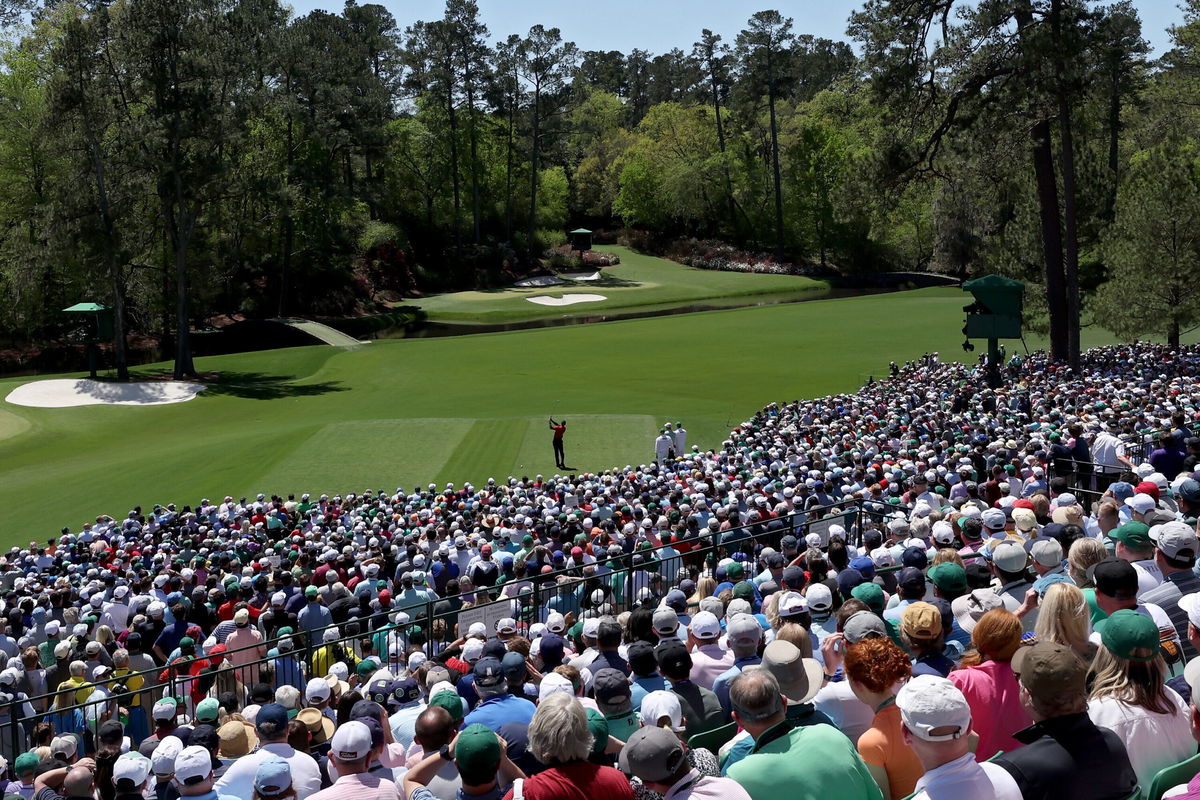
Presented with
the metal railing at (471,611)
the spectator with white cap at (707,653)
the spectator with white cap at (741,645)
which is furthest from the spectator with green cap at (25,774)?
the spectator with white cap at (741,645)

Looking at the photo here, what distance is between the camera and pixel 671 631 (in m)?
7.28

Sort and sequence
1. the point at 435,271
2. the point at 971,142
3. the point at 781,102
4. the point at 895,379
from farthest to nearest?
the point at 781,102
the point at 435,271
the point at 895,379
the point at 971,142

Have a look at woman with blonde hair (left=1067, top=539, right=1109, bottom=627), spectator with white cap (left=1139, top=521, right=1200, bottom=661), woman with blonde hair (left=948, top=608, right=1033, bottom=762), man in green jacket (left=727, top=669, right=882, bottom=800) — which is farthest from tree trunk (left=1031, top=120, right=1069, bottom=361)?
man in green jacket (left=727, top=669, right=882, bottom=800)

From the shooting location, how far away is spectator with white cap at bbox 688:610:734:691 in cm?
692

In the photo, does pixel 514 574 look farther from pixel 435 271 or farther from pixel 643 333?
pixel 435 271

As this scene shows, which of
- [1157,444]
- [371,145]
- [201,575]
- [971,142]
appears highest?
[371,145]

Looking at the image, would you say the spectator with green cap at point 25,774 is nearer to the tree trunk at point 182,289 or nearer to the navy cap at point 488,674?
→ the navy cap at point 488,674

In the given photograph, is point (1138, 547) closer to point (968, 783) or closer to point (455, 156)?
point (968, 783)

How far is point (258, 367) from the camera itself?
45812 millimetres

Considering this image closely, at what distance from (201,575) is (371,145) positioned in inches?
2354

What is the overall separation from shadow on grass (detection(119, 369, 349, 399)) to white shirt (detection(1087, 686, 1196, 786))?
37105 mm

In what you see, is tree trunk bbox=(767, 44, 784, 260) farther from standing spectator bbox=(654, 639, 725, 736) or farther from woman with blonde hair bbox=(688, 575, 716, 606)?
standing spectator bbox=(654, 639, 725, 736)

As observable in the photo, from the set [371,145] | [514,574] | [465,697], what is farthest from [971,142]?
[371,145]

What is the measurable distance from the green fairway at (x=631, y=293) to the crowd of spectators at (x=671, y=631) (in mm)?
42561
